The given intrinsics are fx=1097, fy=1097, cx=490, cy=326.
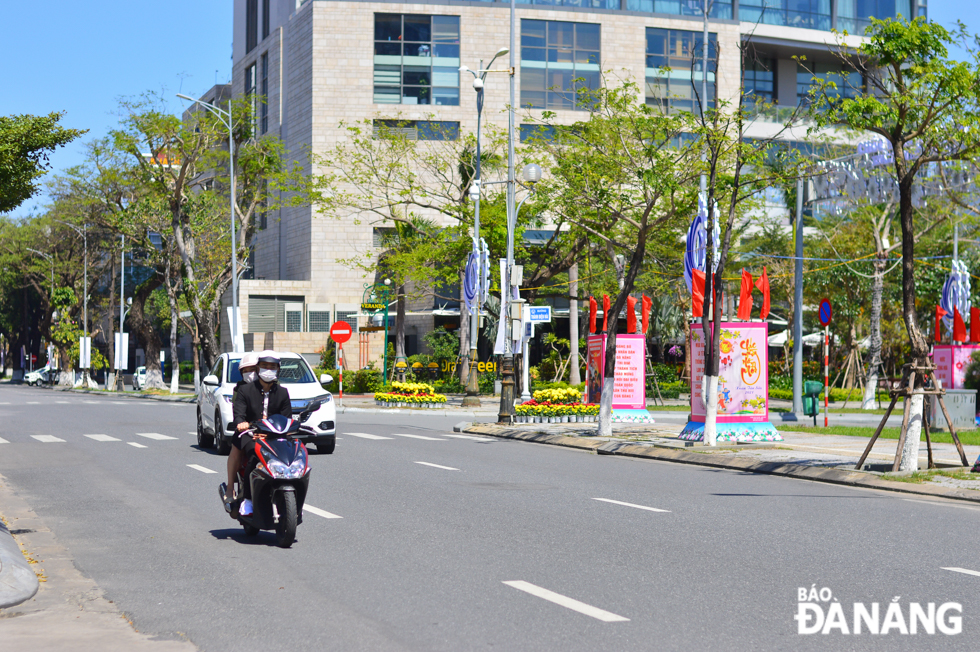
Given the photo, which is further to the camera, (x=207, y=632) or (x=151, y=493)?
(x=151, y=493)

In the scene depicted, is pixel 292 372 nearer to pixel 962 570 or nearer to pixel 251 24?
pixel 962 570

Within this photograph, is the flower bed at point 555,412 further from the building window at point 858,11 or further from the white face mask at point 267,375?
the building window at point 858,11

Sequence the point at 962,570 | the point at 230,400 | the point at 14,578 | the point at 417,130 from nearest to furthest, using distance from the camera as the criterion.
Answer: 1. the point at 14,578
2. the point at 962,570
3. the point at 230,400
4. the point at 417,130

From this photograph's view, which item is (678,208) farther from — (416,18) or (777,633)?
(416,18)

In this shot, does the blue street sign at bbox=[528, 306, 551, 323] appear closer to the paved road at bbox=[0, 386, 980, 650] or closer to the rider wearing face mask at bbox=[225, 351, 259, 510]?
the paved road at bbox=[0, 386, 980, 650]

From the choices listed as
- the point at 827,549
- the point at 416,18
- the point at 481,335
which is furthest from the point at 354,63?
the point at 827,549

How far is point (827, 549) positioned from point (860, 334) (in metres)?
46.5

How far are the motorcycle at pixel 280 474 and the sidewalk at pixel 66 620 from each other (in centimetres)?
159

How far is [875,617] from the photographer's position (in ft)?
22.3

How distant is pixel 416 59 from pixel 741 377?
43.2m

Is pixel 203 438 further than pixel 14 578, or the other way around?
pixel 203 438

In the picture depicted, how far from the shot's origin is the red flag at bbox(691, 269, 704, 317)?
22.2 meters

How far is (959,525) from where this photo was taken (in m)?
11.1

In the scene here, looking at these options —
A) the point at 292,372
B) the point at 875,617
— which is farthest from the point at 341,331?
the point at 875,617
